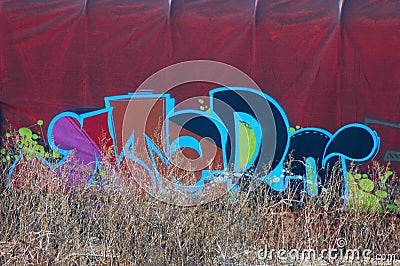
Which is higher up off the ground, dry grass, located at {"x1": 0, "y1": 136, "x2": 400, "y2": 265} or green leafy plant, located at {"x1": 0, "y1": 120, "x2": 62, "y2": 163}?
green leafy plant, located at {"x1": 0, "y1": 120, "x2": 62, "y2": 163}

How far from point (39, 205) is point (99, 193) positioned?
627 millimetres

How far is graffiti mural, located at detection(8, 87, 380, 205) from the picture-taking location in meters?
7.00

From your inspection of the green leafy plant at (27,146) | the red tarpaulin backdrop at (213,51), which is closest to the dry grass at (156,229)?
the green leafy plant at (27,146)

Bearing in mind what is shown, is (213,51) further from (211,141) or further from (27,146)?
(27,146)

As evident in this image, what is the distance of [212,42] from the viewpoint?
24.1 feet

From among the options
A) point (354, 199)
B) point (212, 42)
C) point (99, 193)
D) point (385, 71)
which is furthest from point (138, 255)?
point (385, 71)

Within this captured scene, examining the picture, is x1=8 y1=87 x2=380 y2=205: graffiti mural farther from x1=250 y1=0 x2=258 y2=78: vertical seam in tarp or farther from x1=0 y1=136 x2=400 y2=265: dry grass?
x1=0 y1=136 x2=400 y2=265: dry grass

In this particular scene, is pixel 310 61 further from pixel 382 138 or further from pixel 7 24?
pixel 7 24

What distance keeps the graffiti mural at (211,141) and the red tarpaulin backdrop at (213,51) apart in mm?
165

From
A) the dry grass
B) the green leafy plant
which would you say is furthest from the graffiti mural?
the dry grass

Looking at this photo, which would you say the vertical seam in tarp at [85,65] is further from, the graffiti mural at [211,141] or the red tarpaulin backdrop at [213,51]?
the graffiti mural at [211,141]

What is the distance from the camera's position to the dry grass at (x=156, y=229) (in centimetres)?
559

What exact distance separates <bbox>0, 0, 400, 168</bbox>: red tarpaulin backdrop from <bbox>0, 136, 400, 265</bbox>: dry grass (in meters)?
1.22

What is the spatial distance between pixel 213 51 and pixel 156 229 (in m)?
2.48
